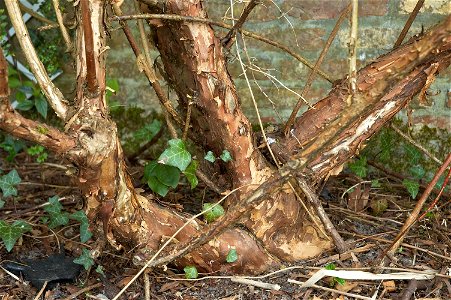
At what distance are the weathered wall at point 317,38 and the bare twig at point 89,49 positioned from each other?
926mm

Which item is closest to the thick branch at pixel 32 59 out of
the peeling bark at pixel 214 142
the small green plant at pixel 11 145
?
the peeling bark at pixel 214 142

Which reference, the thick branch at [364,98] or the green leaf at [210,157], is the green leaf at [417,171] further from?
the green leaf at [210,157]

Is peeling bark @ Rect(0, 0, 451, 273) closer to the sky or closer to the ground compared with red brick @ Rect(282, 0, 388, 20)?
closer to the ground

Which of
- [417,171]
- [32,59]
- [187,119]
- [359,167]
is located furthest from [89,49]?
[417,171]

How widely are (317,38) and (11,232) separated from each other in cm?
140

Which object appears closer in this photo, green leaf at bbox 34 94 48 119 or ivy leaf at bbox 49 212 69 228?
ivy leaf at bbox 49 212 69 228

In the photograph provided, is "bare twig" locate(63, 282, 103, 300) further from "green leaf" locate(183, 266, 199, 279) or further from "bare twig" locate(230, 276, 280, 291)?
"bare twig" locate(230, 276, 280, 291)

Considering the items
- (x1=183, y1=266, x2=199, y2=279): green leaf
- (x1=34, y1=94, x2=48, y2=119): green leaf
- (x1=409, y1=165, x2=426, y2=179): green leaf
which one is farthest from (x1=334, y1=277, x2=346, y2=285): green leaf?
(x1=34, y1=94, x2=48, y2=119): green leaf

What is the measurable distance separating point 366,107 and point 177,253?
71cm

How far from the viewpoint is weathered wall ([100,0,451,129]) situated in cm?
236

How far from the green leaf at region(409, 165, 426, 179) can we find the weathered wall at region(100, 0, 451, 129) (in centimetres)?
22

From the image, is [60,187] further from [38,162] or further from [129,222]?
[129,222]

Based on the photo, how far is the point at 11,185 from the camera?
2162 mm

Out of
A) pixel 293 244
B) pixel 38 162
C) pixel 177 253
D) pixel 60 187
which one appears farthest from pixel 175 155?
pixel 38 162
